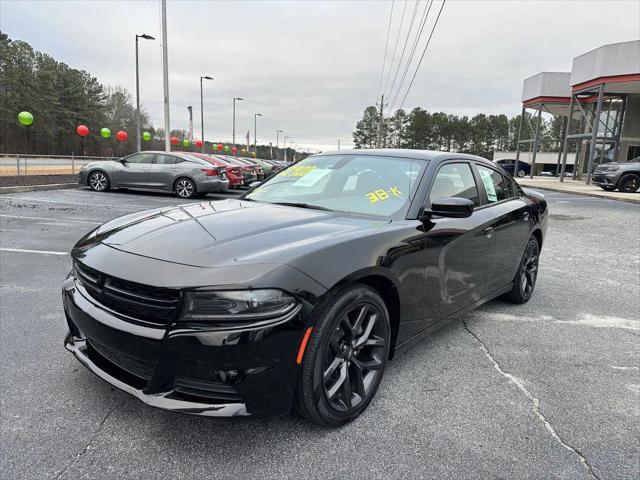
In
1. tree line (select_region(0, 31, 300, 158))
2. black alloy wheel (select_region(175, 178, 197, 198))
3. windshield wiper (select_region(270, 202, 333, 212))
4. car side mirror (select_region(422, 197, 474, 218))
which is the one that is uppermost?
tree line (select_region(0, 31, 300, 158))

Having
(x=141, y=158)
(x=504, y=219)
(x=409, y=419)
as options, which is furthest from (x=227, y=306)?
(x=141, y=158)

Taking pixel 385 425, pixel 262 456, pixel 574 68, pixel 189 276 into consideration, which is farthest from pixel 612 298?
pixel 574 68

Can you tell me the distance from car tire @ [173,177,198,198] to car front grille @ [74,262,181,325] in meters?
12.3

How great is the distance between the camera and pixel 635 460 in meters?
2.20

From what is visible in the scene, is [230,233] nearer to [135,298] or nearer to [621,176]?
[135,298]

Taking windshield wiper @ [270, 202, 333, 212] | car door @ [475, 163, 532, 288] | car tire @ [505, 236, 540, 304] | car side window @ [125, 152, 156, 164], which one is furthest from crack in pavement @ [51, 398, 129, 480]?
car side window @ [125, 152, 156, 164]

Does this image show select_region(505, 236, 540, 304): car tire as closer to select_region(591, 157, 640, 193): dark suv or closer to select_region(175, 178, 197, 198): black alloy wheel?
select_region(175, 178, 197, 198): black alloy wheel

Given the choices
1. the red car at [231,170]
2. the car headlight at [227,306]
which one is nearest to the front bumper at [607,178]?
the red car at [231,170]

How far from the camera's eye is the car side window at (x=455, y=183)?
322cm

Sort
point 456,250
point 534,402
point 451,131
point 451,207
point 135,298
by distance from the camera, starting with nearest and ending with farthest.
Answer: point 135,298
point 534,402
point 451,207
point 456,250
point 451,131

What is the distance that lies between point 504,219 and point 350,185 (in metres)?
1.50

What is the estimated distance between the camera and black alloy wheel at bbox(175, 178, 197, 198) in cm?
1410

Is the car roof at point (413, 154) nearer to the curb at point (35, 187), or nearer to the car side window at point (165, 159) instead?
the car side window at point (165, 159)

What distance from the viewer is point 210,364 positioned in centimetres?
188
